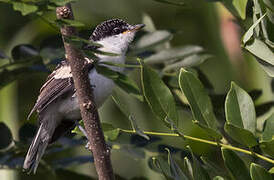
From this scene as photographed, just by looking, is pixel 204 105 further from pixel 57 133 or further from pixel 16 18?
pixel 16 18

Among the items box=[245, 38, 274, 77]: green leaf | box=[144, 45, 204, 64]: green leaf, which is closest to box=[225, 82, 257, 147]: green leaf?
box=[245, 38, 274, 77]: green leaf

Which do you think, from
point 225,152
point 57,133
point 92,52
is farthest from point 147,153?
point 92,52

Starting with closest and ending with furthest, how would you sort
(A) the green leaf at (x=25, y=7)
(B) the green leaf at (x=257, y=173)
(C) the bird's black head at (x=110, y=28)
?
(A) the green leaf at (x=25, y=7), (B) the green leaf at (x=257, y=173), (C) the bird's black head at (x=110, y=28)

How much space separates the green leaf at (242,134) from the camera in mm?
1595

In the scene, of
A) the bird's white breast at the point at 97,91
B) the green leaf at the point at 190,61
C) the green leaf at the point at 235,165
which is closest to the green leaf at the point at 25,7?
the green leaf at the point at 235,165

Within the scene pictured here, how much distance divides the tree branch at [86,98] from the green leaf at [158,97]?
0.22 metres

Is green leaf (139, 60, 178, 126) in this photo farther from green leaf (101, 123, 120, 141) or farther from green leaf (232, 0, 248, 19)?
green leaf (232, 0, 248, 19)

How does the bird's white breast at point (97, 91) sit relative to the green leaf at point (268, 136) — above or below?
below

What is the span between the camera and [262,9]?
68.4 inches

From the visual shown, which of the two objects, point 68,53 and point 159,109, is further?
point 159,109

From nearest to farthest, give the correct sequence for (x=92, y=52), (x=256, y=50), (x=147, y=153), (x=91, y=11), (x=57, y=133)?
(x=92, y=52) < (x=256, y=50) < (x=147, y=153) < (x=57, y=133) < (x=91, y=11)

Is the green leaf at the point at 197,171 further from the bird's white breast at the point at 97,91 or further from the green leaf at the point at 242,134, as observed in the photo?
the bird's white breast at the point at 97,91

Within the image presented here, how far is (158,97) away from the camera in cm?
176

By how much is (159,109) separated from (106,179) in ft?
0.92
